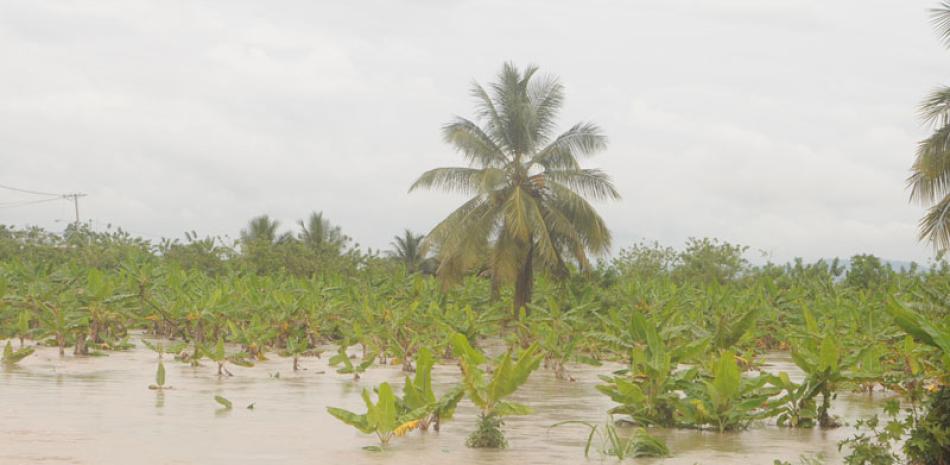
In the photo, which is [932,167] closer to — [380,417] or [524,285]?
[524,285]

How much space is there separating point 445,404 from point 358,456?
950 millimetres

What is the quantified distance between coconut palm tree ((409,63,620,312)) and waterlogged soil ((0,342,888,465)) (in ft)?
34.1

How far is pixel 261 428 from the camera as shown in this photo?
7094mm

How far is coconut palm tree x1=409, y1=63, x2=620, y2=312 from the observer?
2111cm

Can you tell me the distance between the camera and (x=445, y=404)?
685 centimetres

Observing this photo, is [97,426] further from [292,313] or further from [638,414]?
[292,313]

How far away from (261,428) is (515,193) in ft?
45.8

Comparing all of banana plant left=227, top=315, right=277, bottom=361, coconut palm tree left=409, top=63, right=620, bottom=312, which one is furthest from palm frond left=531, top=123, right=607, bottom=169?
banana plant left=227, top=315, right=277, bottom=361

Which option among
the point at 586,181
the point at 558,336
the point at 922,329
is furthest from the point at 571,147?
the point at 922,329

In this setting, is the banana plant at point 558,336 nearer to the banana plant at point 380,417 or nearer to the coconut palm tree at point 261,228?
the banana plant at point 380,417

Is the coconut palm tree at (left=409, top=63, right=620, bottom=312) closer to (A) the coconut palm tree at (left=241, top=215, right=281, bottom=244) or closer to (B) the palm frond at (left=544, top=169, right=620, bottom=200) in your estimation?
(B) the palm frond at (left=544, top=169, right=620, bottom=200)

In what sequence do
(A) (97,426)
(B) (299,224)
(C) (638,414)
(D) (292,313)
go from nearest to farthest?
(A) (97,426)
(C) (638,414)
(D) (292,313)
(B) (299,224)

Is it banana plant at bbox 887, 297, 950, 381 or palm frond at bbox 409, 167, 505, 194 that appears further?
palm frond at bbox 409, 167, 505, 194

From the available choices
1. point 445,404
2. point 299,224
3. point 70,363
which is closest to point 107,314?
point 70,363
